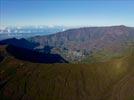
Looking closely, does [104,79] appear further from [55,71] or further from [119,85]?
[55,71]

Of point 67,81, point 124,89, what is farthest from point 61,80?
point 124,89

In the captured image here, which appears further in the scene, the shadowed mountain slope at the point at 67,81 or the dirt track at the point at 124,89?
the shadowed mountain slope at the point at 67,81

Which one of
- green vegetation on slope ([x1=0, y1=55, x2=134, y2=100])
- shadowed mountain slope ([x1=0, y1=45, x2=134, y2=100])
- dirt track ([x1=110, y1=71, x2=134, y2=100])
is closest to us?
dirt track ([x1=110, y1=71, x2=134, y2=100])

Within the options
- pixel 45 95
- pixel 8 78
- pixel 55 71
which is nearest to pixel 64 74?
pixel 55 71

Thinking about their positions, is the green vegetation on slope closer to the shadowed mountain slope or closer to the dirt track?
the shadowed mountain slope

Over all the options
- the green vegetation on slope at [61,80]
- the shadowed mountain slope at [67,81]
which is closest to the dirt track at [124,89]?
the shadowed mountain slope at [67,81]

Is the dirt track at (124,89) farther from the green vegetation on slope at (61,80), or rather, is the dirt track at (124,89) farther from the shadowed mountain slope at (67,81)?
the green vegetation on slope at (61,80)

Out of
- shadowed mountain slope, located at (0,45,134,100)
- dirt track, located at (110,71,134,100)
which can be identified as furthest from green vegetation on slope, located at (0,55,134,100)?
dirt track, located at (110,71,134,100)

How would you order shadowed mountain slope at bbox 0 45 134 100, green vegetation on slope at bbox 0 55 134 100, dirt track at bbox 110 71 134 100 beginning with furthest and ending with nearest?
green vegetation on slope at bbox 0 55 134 100 < shadowed mountain slope at bbox 0 45 134 100 < dirt track at bbox 110 71 134 100
